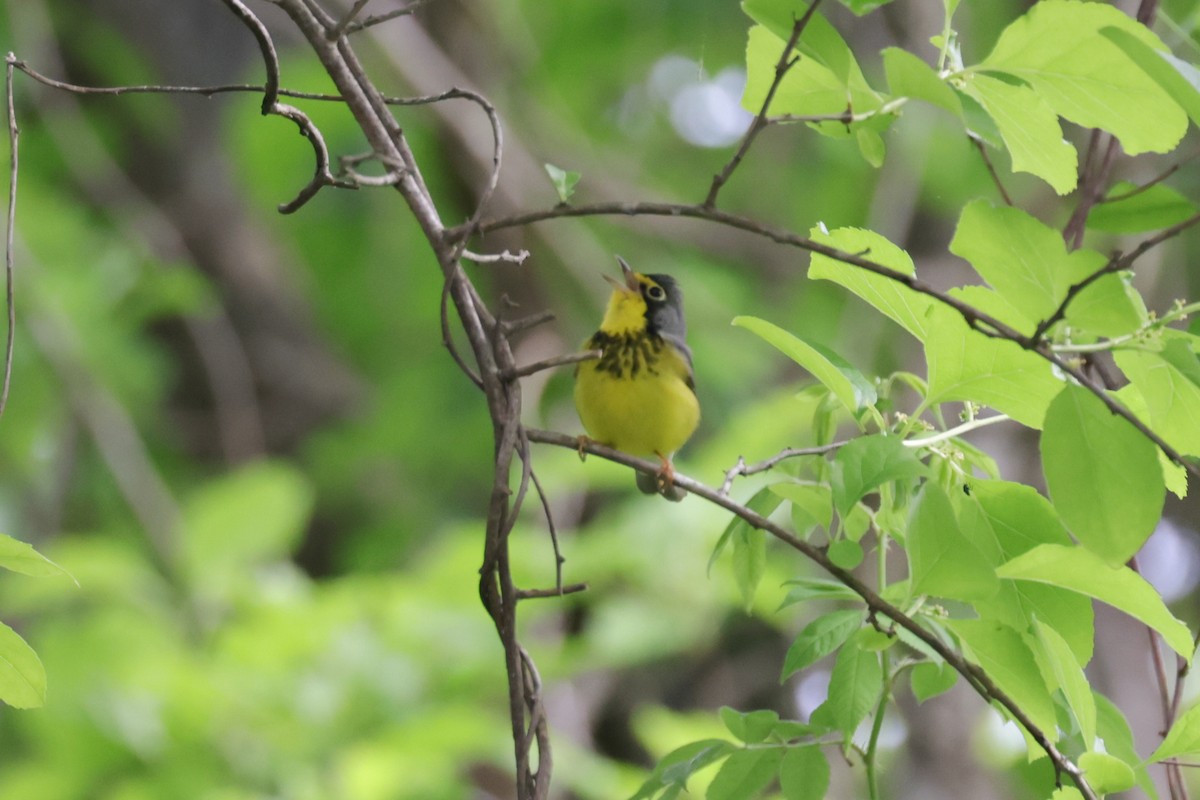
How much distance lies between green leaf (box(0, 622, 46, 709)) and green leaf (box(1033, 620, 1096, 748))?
1.29 meters

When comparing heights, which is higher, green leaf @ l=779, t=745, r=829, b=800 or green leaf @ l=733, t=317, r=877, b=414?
green leaf @ l=733, t=317, r=877, b=414

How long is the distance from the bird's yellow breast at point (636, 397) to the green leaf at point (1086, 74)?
2.16 metres

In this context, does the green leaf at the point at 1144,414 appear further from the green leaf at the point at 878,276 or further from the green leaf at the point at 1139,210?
the green leaf at the point at 1139,210

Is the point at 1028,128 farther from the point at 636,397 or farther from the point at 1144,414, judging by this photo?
the point at 636,397

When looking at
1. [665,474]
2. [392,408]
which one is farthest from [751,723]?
[392,408]

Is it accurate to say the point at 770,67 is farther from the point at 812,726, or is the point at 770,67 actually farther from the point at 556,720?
the point at 556,720

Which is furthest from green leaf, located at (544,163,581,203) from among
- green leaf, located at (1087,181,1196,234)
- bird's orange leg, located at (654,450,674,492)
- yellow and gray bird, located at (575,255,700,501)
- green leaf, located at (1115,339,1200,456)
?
yellow and gray bird, located at (575,255,700,501)

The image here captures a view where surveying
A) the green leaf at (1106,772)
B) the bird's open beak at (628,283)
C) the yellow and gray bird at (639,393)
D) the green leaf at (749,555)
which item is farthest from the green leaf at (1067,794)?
the bird's open beak at (628,283)

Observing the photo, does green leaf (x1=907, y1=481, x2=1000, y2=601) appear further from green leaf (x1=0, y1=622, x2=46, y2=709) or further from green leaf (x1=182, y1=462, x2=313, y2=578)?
green leaf (x1=182, y1=462, x2=313, y2=578)

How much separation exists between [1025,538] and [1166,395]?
28cm

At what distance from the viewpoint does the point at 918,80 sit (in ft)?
4.99

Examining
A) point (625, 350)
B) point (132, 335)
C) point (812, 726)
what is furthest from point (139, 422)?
point (812, 726)

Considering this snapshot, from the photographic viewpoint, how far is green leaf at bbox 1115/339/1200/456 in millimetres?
1546

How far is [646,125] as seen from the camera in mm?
11273
